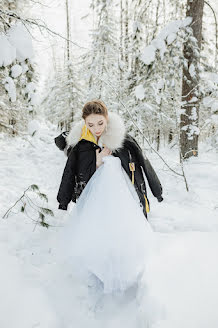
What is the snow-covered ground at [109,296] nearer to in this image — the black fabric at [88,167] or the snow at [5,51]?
the black fabric at [88,167]

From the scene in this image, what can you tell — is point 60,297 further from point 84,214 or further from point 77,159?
point 77,159

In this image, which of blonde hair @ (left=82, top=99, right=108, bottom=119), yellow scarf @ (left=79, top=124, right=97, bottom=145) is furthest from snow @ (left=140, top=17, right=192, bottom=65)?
yellow scarf @ (left=79, top=124, right=97, bottom=145)

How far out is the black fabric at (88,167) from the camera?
2.62m

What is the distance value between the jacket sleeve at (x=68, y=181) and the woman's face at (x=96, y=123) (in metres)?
0.41

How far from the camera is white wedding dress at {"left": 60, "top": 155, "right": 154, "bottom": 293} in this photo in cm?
216

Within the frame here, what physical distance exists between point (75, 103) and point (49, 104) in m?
13.5

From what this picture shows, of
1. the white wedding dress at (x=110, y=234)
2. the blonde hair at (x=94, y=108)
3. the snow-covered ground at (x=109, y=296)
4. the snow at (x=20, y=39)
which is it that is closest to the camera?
the snow-covered ground at (x=109, y=296)

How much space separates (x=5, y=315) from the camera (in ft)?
6.18

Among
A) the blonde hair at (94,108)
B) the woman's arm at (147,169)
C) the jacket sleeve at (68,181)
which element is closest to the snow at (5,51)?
the blonde hair at (94,108)

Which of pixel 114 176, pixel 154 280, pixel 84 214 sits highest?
pixel 114 176

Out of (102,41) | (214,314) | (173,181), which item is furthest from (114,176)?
(102,41)

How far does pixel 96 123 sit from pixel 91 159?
0.48 meters

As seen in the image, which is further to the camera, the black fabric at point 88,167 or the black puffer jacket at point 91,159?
the black fabric at point 88,167

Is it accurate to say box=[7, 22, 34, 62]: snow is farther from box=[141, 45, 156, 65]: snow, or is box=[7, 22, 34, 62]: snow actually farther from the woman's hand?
box=[141, 45, 156, 65]: snow
